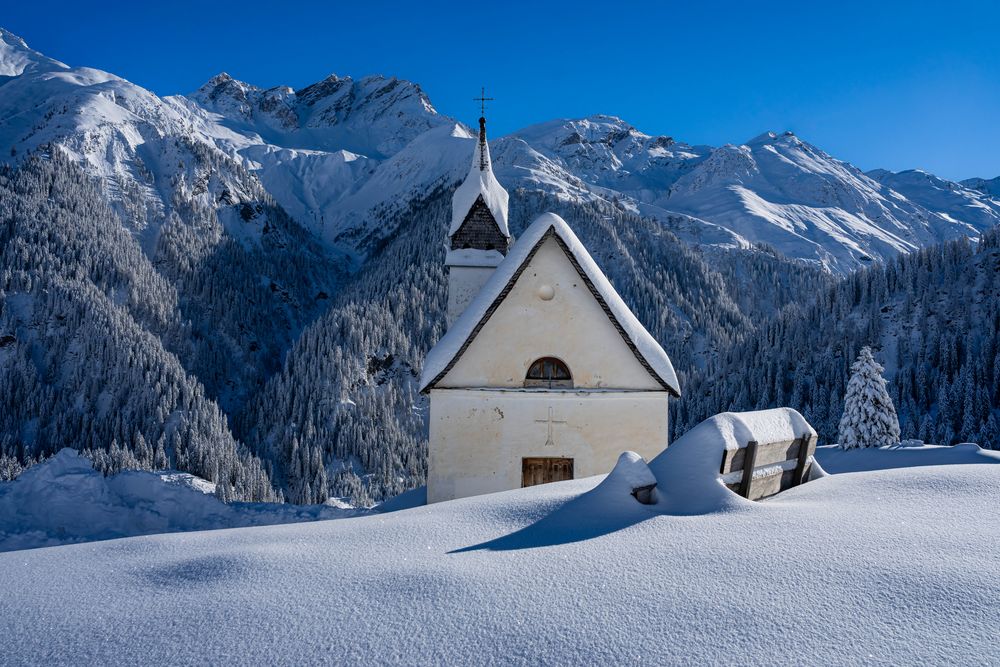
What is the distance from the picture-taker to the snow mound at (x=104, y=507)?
21.9 meters

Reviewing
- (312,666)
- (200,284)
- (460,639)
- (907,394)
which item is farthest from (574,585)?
(200,284)

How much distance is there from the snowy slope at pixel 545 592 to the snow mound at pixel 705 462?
36 centimetres

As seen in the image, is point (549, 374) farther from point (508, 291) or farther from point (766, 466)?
point (766, 466)

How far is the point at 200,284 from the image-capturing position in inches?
7067

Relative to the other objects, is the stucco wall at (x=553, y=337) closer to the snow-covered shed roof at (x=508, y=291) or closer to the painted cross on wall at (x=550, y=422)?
the snow-covered shed roof at (x=508, y=291)

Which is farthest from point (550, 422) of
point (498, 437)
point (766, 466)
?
point (766, 466)

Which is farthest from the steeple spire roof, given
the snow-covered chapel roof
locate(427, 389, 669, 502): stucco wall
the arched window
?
locate(427, 389, 669, 502): stucco wall

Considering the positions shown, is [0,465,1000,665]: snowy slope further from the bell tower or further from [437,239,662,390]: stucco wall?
the bell tower

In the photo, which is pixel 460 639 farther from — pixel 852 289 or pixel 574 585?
pixel 852 289

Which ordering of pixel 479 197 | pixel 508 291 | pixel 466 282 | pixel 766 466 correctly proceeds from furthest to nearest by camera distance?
1. pixel 479 197
2. pixel 466 282
3. pixel 508 291
4. pixel 766 466

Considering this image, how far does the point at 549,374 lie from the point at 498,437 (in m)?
1.83

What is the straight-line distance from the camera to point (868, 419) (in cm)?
2273

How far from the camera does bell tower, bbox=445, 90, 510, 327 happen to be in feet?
68.8

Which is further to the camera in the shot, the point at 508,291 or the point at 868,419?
the point at 868,419
